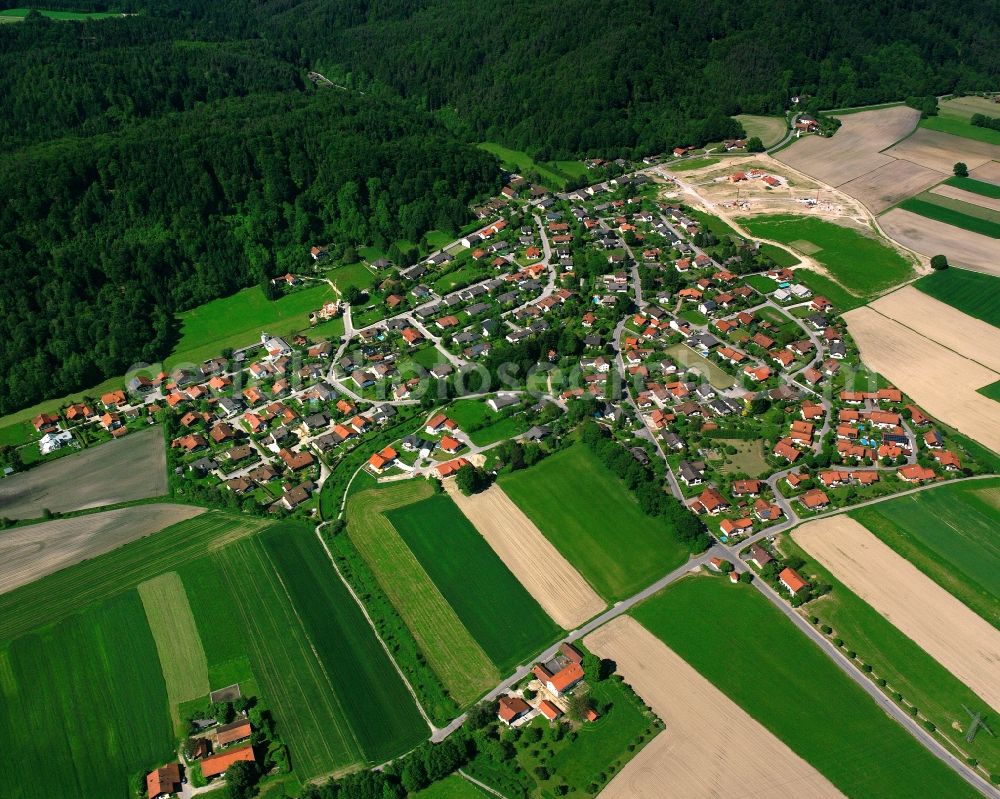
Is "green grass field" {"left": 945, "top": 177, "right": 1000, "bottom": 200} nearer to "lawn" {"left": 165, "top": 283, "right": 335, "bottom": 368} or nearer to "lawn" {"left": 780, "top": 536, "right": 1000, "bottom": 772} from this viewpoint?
"lawn" {"left": 780, "top": 536, "right": 1000, "bottom": 772}

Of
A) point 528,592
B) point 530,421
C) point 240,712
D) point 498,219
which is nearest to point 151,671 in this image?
point 240,712

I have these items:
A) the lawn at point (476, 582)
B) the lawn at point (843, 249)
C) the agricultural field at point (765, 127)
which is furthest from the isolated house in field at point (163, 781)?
the agricultural field at point (765, 127)

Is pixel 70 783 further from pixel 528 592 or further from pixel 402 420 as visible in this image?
pixel 402 420

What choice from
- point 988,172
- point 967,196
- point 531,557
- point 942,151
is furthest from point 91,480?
point 942,151

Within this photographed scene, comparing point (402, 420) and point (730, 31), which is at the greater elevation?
point (730, 31)

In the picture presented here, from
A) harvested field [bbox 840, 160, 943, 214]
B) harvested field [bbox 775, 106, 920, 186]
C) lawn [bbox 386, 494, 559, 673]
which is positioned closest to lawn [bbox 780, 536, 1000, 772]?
lawn [bbox 386, 494, 559, 673]

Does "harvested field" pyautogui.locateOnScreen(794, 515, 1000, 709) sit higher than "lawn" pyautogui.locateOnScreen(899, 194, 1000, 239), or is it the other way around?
"lawn" pyautogui.locateOnScreen(899, 194, 1000, 239)
